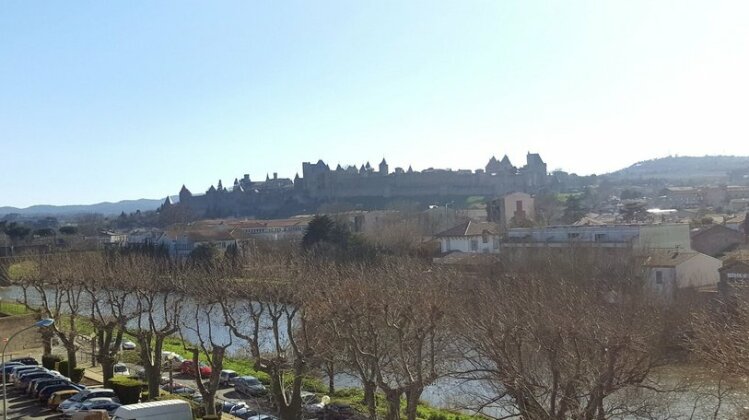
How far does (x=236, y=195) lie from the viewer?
371 ft

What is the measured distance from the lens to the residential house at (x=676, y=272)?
2388cm

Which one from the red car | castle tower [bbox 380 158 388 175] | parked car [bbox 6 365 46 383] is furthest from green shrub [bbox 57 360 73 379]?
castle tower [bbox 380 158 388 175]

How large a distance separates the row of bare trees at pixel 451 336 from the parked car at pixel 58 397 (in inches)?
63.8

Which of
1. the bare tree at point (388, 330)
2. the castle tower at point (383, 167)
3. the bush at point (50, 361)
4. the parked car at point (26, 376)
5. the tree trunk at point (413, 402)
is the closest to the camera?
the tree trunk at point (413, 402)

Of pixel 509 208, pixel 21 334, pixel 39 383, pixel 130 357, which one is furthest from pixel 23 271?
pixel 509 208

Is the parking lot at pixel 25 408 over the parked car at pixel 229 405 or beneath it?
over

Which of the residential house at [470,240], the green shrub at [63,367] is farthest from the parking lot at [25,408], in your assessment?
the residential house at [470,240]

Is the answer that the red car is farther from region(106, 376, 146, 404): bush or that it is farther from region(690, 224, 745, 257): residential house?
region(690, 224, 745, 257): residential house

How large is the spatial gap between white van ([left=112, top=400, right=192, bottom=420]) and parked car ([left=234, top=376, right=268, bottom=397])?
20.2 feet

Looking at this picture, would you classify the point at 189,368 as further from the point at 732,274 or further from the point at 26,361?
the point at 732,274

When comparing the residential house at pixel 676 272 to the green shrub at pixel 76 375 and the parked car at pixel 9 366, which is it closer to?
the green shrub at pixel 76 375

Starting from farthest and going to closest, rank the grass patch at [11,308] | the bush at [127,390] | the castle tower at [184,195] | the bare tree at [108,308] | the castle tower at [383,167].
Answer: the castle tower at [184,195] → the castle tower at [383,167] → the grass patch at [11,308] → the bare tree at [108,308] → the bush at [127,390]

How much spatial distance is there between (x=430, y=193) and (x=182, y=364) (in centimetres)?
7668

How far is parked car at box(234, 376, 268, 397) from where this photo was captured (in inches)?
732
